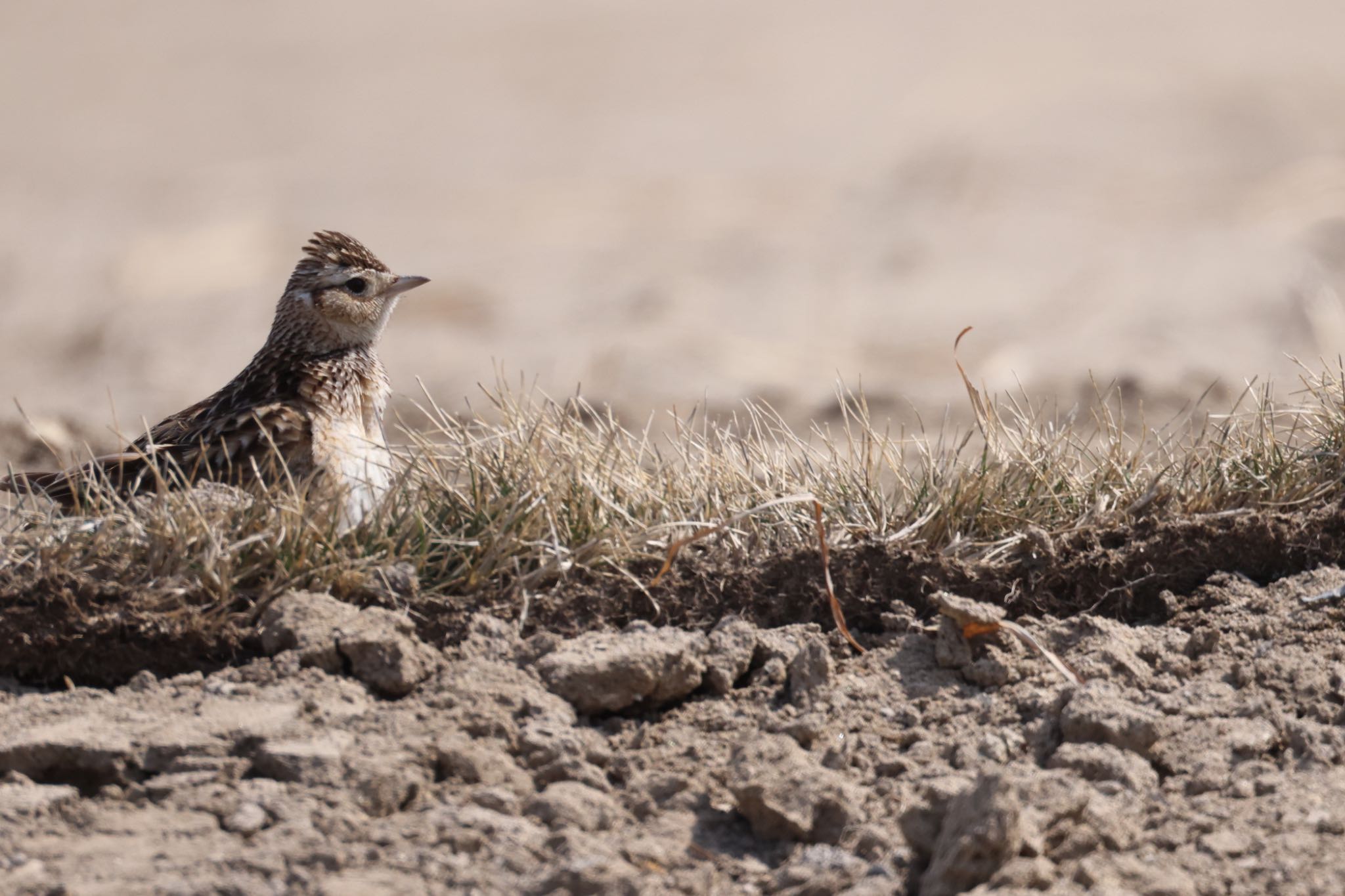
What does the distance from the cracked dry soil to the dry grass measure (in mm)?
242

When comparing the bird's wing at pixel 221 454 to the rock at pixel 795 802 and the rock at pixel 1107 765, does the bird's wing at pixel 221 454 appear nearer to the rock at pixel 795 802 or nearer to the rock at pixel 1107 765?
the rock at pixel 795 802

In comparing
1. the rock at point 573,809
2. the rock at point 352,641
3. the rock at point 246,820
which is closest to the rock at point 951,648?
the rock at point 573,809

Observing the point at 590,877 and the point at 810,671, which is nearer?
the point at 590,877

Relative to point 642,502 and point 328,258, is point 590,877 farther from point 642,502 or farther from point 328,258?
point 328,258

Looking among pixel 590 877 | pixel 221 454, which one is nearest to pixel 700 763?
pixel 590 877

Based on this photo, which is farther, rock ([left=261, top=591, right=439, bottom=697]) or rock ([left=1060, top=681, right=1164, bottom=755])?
rock ([left=261, top=591, right=439, bottom=697])

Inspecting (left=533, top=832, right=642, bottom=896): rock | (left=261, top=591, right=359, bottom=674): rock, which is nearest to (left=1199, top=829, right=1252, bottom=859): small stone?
(left=533, top=832, right=642, bottom=896): rock

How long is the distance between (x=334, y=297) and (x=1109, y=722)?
352cm

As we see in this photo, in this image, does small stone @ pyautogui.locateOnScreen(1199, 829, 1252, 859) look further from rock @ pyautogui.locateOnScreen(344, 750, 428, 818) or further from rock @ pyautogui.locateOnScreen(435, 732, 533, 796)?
rock @ pyautogui.locateOnScreen(344, 750, 428, 818)

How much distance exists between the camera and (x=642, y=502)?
4.69 m

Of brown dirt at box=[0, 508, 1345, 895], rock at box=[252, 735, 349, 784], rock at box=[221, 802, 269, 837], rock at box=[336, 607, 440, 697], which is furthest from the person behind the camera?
rock at box=[336, 607, 440, 697]

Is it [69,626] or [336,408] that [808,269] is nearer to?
[336,408]

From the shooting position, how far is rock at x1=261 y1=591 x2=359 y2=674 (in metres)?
3.90

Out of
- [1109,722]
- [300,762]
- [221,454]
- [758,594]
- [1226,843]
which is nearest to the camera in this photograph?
[1226,843]
